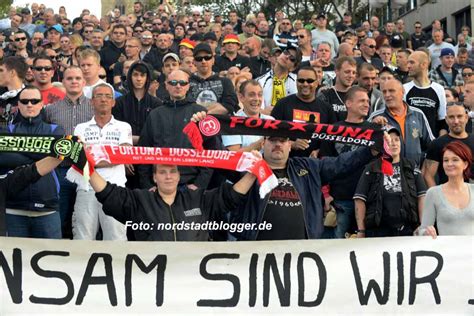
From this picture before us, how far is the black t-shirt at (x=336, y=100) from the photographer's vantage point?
411 inches

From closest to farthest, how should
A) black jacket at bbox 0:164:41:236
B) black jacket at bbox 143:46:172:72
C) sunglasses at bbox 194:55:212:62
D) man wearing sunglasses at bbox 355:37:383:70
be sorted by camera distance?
1. black jacket at bbox 0:164:41:236
2. sunglasses at bbox 194:55:212:62
3. black jacket at bbox 143:46:172:72
4. man wearing sunglasses at bbox 355:37:383:70

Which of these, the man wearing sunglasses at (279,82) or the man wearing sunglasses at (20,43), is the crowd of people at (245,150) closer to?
the man wearing sunglasses at (279,82)

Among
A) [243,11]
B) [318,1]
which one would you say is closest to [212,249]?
[318,1]

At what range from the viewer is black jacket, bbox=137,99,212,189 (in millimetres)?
9086

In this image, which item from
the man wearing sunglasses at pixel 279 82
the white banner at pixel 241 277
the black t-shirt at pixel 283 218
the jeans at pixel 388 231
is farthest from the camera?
the man wearing sunglasses at pixel 279 82

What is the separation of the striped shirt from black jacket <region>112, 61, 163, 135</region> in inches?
15.0

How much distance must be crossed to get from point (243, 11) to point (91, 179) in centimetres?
3402

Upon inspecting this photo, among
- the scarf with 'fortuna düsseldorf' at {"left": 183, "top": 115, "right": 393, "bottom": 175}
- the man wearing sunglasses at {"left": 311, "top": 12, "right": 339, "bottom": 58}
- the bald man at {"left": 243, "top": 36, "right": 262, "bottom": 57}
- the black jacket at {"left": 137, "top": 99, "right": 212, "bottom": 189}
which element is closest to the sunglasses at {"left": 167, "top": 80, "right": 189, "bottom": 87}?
the black jacket at {"left": 137, "top": 99, "right": 212, "bottom": 189}

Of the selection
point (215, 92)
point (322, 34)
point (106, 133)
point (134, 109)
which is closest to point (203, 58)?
point (215, 92)

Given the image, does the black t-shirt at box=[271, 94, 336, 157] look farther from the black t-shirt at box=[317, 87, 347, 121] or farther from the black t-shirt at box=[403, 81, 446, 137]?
the black t-shirt at box=[403, 81, 446, 137]

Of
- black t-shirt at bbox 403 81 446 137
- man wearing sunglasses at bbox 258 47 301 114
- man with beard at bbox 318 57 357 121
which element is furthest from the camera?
man wearing sunglasses at bbox 258 47 301 114

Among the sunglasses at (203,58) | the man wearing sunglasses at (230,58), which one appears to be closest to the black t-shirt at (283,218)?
Answer: the sunglasses at (203,58)

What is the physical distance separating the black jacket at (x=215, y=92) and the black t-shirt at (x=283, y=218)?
10.4ft

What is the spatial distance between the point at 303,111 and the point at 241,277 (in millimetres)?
2943
